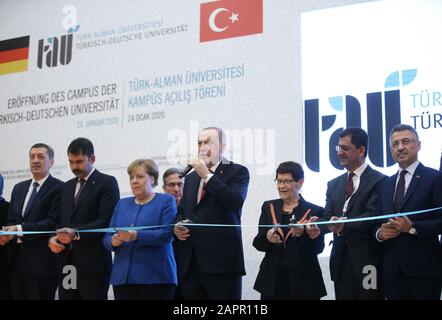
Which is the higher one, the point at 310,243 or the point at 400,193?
the point at 400,193

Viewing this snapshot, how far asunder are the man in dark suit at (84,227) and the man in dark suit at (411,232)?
6.51 feet

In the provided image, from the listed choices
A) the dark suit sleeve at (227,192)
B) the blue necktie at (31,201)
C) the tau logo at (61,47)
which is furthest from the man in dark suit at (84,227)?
the tau logo at (61,47)

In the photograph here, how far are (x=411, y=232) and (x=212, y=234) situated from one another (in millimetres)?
1339

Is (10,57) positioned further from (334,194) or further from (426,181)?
(426,181)

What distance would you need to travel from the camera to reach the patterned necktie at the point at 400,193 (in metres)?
4.64

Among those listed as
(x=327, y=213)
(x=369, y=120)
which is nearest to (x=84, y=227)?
(x=327, y=213)

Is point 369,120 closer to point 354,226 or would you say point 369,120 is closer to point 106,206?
point 354,226

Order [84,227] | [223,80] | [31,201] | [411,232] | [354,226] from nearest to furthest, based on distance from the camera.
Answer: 1. [411,232]
2. [354,226]
3. [84,227]
4. [31,201]
5. [223,80]

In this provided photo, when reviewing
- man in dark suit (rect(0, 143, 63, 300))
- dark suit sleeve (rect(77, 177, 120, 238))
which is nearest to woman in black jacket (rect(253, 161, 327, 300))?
dark suit sleeve (rect(77, 177, 120, 238))

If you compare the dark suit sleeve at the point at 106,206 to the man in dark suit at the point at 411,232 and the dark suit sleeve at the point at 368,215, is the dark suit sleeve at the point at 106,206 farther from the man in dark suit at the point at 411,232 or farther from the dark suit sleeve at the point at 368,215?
the man in dark suit at the point at 411,232

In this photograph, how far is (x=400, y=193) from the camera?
4688 mm

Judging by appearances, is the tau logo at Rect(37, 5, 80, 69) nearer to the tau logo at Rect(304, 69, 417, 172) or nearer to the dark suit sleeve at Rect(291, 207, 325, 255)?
the tau logo at Rect(304, 69, 417, 172)

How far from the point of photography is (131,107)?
23.0 feet
